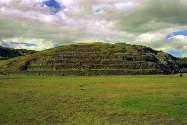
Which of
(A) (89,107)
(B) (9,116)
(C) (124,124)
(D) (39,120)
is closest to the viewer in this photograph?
(C) (124,124)

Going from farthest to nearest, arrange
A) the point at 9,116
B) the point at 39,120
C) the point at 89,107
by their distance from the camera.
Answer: the point at 89,107, the point at 9,116, the point at 39,120

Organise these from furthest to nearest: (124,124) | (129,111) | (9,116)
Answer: (129,111)
(9,116)
(124,124)

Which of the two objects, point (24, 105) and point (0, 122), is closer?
point (0, 122)

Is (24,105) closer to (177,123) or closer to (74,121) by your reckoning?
(74,121)

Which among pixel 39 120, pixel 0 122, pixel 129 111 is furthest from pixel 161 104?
pixel 0 122

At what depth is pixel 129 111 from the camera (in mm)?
32438

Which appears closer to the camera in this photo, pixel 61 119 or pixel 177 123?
pixel 177 123

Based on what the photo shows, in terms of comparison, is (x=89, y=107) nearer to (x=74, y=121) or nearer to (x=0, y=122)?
(x=74, y=121)

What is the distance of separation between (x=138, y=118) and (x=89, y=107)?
8331mm

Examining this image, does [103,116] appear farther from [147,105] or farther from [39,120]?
[147,105]

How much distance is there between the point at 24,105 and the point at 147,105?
13.1m

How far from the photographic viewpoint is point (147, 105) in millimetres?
36906

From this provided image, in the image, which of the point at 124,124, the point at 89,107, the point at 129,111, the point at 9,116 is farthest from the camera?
the point at 89,107

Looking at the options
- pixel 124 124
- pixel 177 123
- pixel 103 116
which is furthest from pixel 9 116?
pixel 177 123
